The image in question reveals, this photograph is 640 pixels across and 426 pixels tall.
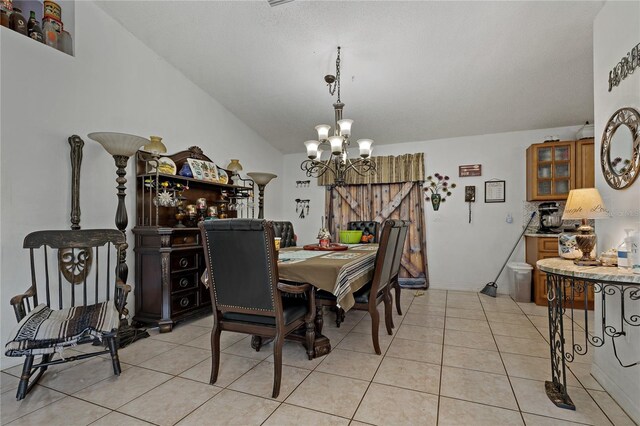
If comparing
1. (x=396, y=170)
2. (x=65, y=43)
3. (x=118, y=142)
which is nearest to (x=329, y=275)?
(x=118, y=142)

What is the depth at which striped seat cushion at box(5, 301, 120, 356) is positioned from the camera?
163 centimetres

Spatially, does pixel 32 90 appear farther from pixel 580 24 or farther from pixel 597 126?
pixel 580 24

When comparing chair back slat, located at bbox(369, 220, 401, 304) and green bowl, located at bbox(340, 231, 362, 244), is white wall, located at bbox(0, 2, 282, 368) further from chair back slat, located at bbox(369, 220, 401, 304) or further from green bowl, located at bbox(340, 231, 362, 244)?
chair back slat, located at bbox(369, 220, 401, 304)

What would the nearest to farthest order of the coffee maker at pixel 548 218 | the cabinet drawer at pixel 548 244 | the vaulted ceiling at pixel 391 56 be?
the vaulted ceiling at pixel 391 56 < the cabinet drawer at pixel 548 244 < the coffee maker at pixel 548 218

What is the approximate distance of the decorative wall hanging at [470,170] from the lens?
457 centimetres

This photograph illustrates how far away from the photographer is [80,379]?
1.99 meters

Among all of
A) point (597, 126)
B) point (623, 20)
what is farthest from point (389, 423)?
point (623, 20)

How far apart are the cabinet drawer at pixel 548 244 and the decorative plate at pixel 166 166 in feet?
15.3

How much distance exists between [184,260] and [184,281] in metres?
0.22

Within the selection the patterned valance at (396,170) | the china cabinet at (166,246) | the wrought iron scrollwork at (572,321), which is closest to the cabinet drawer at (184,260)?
the china cabinet at (166,246)

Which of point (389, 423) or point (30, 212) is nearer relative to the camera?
point (389, 423)

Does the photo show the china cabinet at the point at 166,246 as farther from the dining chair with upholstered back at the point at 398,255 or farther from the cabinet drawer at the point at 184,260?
the dining chair with upholstered back at the point at 398,255

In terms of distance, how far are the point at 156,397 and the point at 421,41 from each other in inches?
138

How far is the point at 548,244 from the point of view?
3.85 meters
